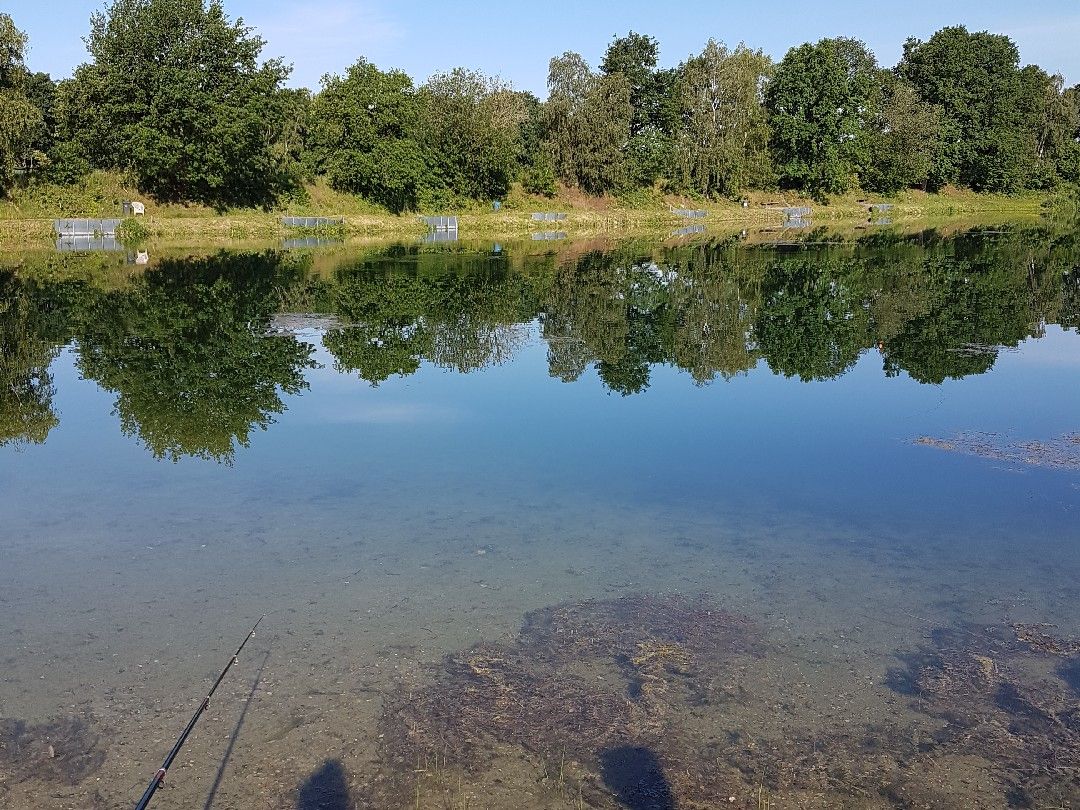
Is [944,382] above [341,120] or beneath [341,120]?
beneath

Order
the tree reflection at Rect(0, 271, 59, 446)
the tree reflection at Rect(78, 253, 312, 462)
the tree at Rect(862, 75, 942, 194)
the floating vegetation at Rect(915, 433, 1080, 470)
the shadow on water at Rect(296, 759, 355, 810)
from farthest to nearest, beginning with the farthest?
the tree at Rect(862, 75, 942, 194), the tree reflection at Rect(0, 271, 59, 446), the tree reflection at Rect(78, 253, 312, 462), the floating vegetation at Rect(915, 433, 1080, 470), the shadow on water at Rect(296, 759, 355, 810)

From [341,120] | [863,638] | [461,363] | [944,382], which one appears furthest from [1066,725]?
[341,120]

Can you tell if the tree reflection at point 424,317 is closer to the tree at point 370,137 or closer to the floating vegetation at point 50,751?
the floating vegetation at point 50,751

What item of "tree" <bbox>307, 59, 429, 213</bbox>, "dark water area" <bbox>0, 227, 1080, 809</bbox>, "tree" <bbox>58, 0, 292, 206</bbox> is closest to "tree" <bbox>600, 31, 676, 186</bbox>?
"tree" <bbox>307, 59, 429, 213</bbox>

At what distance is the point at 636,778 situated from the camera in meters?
5.47

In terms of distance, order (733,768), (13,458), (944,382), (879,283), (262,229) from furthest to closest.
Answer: (262,229) → (879,283) → (944,382) → (13,458) → (733,768)

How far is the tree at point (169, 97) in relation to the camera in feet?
165

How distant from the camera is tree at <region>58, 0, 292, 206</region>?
165ft

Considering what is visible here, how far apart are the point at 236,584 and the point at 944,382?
12.6 m

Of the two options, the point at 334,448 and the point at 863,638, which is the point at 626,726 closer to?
the point at 863,638

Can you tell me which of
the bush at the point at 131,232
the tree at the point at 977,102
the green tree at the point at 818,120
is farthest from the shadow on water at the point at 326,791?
the tree at the point at 977,102

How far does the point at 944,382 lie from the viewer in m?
16.2

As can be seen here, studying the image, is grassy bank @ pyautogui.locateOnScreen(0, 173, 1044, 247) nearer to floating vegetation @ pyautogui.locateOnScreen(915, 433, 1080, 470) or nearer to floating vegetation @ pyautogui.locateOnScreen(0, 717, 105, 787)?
floating vegetation @ pyautogui.locateOnScreen(915, 433, 1080, 470)

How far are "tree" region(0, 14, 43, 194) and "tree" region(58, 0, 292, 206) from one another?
7.82 feet
